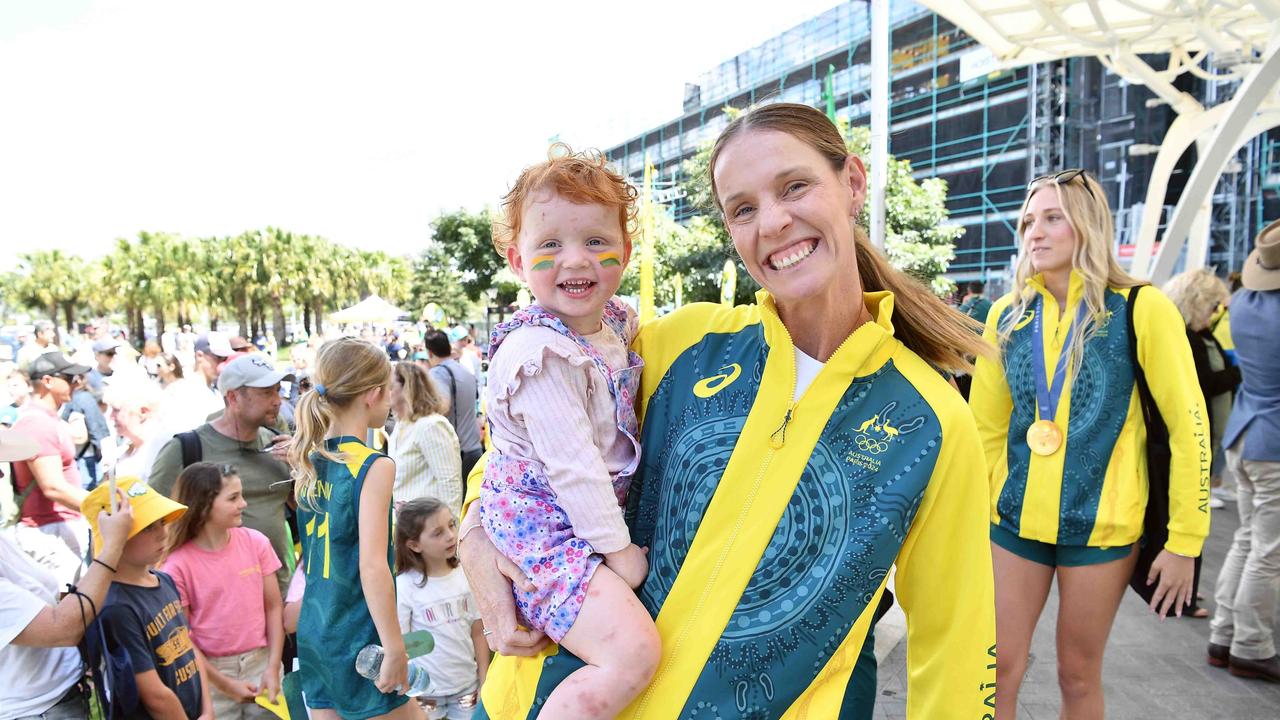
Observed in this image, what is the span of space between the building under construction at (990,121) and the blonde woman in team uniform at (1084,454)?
21199mm

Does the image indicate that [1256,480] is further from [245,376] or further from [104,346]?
[104,346]

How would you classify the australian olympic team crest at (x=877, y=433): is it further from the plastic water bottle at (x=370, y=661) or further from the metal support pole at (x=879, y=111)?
the metal support pole at (x=879, y=111)

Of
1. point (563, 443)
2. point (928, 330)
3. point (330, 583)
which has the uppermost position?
point (928, 330)

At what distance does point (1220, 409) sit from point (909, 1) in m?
35.5

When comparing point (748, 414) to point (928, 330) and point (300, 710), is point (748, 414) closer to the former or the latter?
point (928, 330)

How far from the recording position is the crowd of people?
4.54 ft

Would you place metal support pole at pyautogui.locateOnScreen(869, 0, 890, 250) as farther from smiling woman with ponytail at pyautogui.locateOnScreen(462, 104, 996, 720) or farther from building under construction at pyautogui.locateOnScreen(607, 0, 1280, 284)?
building under construction at pyautogui.locateOnScreen(607, 0, 1280, 284)

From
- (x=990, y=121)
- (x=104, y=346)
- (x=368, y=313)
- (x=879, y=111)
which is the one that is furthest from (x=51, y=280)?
(x=879, y=111)

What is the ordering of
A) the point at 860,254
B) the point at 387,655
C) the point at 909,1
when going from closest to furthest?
the point at 860,254 → the point at 387,655 → the point at 909,1

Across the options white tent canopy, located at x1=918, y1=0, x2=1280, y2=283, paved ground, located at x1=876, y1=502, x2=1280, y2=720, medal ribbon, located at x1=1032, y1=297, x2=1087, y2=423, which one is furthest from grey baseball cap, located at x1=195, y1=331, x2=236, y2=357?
white tent canopy, located at x1=918, y1=0, x2=1280, y2=283

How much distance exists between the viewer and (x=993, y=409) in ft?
9.71

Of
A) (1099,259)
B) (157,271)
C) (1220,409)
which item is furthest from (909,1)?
(157,271)

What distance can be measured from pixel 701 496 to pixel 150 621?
2419 mm

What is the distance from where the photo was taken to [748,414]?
1498mm
